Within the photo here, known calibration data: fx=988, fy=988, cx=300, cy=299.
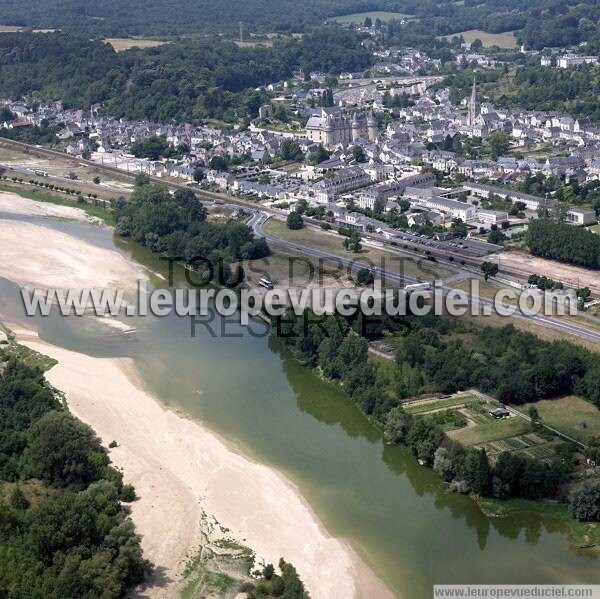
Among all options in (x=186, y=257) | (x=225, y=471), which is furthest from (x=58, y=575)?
(x=186, y=257)

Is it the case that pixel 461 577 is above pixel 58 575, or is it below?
below

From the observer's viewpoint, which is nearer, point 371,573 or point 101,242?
point 371,573

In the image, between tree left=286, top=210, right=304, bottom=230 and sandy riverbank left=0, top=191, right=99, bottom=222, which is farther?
sandy riverbank left=0, top=191, right=99, bottom=222

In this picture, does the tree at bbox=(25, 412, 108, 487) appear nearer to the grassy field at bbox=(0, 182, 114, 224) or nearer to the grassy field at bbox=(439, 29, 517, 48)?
the grassy field at bbox=(0, 182, 114, 224)

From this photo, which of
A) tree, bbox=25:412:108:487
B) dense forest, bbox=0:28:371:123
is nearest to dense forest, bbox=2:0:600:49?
dense forest, bbox=0:28:371:123

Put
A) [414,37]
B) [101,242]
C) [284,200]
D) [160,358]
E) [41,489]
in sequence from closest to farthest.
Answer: [41,489], [160,358], [101,242], [284,200], [414,37]

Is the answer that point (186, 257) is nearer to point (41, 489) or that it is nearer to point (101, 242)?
point (101, 242)

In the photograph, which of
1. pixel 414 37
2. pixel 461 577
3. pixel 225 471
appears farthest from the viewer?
pixel 414 37
